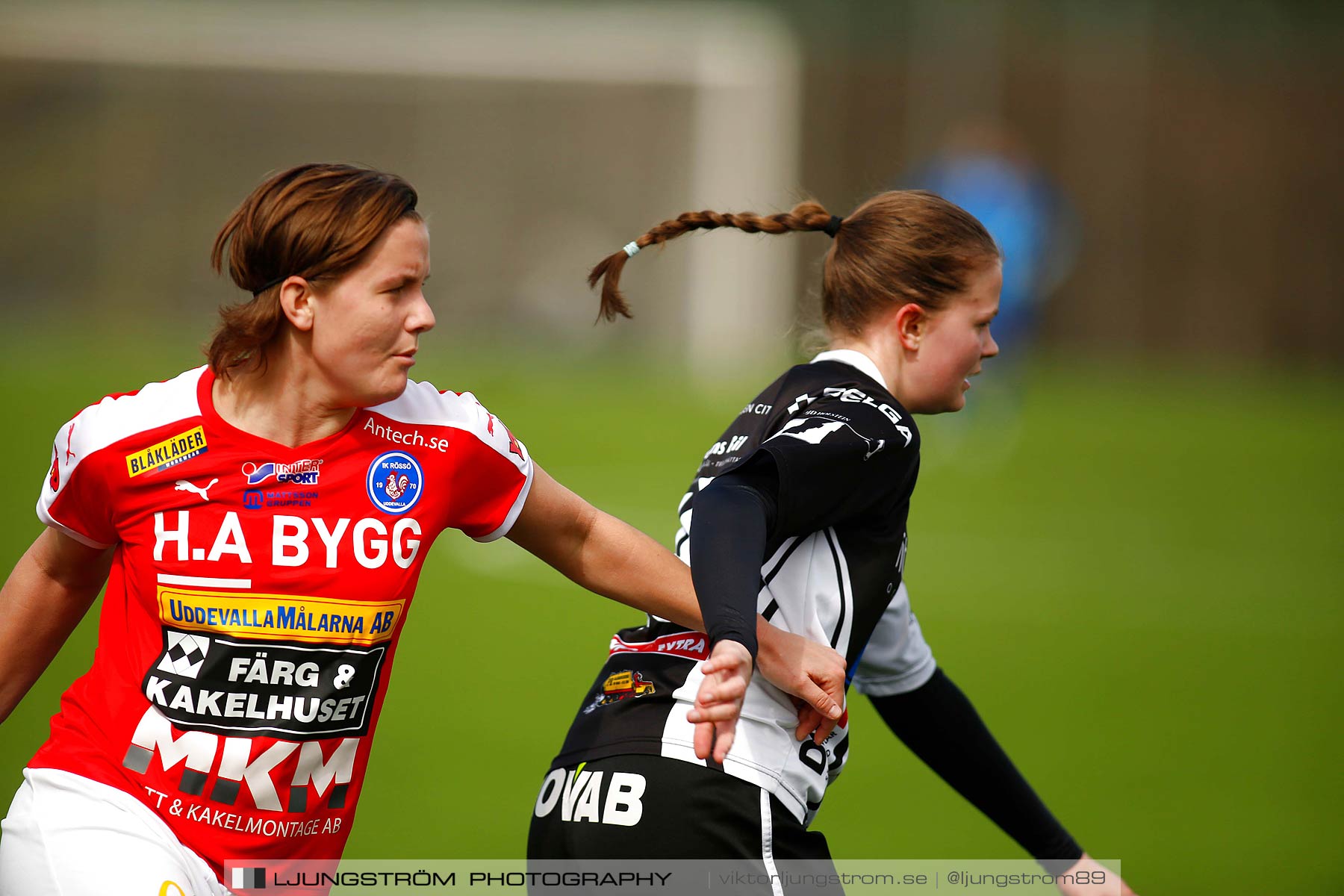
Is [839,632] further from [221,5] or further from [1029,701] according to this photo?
[221,5]

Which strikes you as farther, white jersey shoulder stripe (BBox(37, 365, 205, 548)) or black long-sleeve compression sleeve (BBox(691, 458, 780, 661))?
white jersey shoulder stripe (BBox(37, 365, 205, 548))

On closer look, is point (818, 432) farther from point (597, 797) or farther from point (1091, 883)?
point (1091, 883)

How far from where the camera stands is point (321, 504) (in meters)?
2.36

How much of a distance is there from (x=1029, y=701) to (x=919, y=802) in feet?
4.64

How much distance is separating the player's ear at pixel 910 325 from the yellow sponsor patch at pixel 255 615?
1.18m

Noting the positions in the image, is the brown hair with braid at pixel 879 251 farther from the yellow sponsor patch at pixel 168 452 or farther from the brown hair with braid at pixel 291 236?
the yellow sponsor patch at pixel 168 452

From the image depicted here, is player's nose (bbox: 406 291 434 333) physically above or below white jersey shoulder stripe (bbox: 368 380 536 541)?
above

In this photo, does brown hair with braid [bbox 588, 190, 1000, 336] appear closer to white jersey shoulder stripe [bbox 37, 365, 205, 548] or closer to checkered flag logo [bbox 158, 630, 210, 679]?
white jersey shoulder stripe [bbox 37, 365, 205, 548]

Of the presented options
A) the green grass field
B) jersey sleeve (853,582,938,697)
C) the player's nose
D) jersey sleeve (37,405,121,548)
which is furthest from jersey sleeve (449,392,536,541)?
the green grass field

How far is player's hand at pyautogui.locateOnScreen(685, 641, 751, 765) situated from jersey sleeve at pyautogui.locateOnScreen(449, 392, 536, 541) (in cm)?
64

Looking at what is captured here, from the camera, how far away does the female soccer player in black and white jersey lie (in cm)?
228

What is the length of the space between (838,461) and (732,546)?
11.3 inches

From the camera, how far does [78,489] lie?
2.33m

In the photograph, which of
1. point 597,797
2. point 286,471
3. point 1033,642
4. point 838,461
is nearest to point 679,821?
point 597,797
